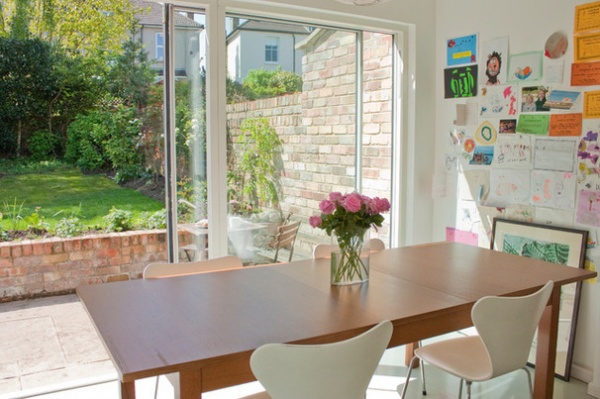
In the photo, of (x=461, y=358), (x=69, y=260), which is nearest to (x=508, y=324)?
(x=461, y=358)

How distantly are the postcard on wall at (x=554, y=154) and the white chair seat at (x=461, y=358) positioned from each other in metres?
1.25

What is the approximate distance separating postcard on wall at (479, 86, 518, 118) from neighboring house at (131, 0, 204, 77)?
1890 millimetres

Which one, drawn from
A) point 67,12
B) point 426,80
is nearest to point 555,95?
point 426,80

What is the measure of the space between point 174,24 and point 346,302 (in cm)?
209

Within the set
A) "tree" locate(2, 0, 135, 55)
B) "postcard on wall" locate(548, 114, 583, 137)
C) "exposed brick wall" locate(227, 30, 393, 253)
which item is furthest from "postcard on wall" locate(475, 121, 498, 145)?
"tree" locate(2, 0, 135, 55)

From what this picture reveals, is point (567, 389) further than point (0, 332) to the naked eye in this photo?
No

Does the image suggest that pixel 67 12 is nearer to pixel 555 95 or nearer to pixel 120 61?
pixel 120 61

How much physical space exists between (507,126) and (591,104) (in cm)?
60

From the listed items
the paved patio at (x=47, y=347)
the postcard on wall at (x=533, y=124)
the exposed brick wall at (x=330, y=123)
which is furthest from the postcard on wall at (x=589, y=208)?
the paved patio at (x=47, y=347)

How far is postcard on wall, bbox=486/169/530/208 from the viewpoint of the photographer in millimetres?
3709

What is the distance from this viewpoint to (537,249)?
11.9ft

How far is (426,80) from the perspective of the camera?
4.32m

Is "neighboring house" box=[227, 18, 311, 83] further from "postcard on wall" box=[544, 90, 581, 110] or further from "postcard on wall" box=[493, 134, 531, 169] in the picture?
"postcard on wall" box=[544, 90, 581, 110]

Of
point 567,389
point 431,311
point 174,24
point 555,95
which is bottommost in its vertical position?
point 567,389
